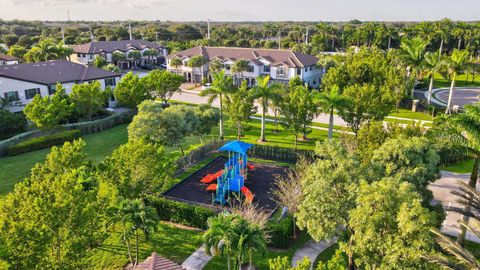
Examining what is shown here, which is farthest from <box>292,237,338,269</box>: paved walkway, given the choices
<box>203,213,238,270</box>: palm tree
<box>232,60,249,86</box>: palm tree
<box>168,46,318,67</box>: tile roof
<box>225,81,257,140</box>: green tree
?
<box>232,60,249,86</box>: palm tree

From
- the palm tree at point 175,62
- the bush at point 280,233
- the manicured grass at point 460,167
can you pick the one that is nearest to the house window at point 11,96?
the palm tree at point 175,62

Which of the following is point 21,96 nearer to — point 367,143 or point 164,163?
point 164,163

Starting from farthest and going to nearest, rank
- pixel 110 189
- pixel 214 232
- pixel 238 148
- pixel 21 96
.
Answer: pixel 21 96 → pixel 238 148 → pixel 110 189 → pixel 214 232

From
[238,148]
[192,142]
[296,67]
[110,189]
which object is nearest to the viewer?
[110,189]

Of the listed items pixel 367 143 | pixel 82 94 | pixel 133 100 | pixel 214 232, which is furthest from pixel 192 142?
pixel 214 232

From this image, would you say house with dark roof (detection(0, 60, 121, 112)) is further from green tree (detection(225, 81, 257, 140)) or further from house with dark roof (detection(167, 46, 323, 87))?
green tree (detection(225, 81, 257, 140))
